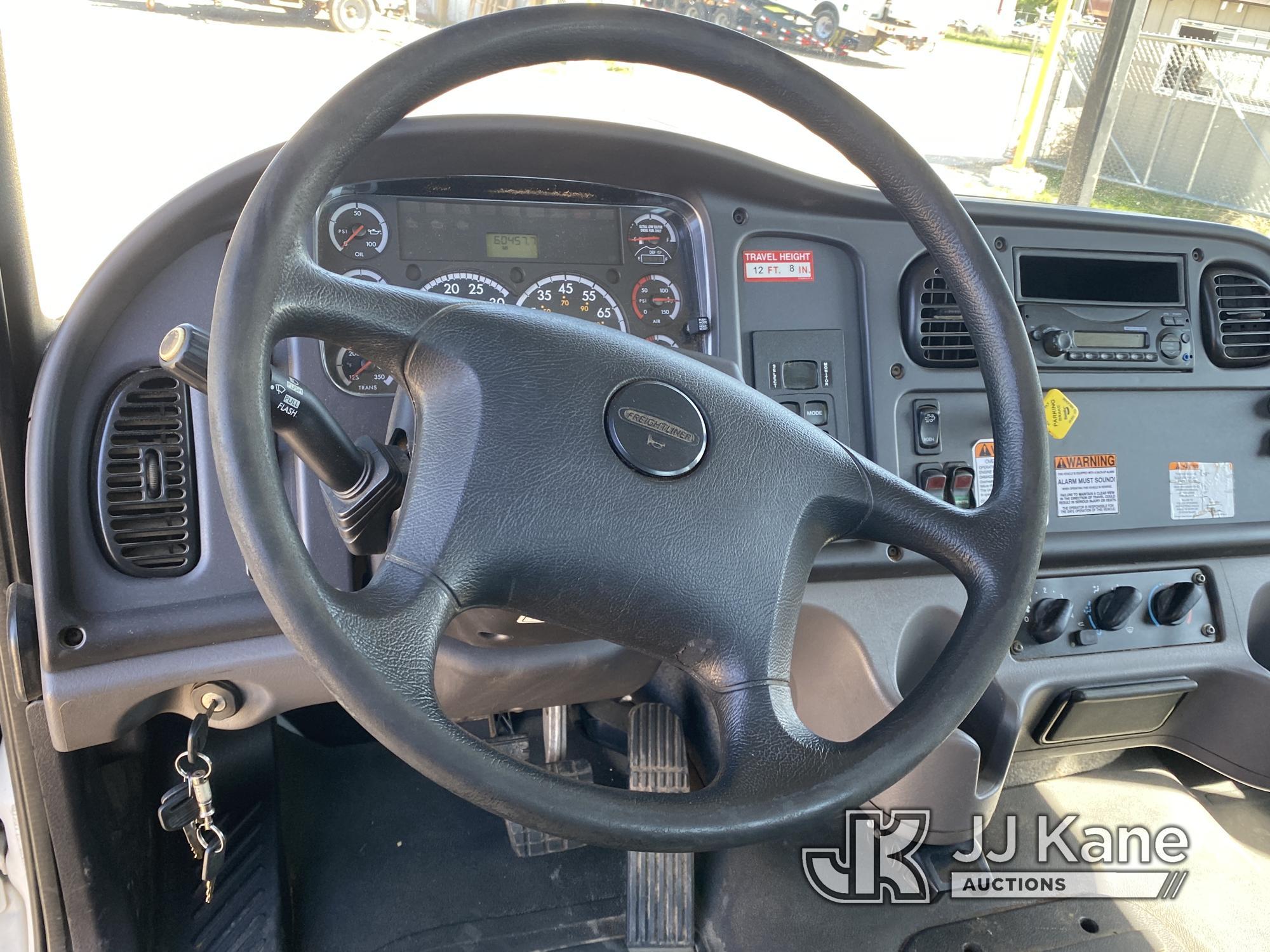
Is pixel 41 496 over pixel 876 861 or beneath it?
over

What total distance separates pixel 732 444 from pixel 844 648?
708 millimetres

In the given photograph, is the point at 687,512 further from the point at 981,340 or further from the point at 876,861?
the point at 876,861

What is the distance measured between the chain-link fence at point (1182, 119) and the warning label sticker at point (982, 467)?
796 mm

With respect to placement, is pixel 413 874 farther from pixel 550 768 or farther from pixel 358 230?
pixel 358 230

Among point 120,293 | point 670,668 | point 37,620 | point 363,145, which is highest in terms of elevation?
point 363,145

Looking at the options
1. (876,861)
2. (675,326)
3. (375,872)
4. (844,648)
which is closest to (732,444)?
(675,326)

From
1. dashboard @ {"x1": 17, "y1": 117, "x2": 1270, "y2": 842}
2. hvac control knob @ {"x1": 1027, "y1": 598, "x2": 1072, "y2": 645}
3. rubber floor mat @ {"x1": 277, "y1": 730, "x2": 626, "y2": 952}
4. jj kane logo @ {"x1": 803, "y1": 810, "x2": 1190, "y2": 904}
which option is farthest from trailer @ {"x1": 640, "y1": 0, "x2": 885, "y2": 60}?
rubber floor mat @ {"x1": 277, "y1": 730, "x2": 626, "y2": 952}

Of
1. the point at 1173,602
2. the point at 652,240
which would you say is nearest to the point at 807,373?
the point at 652,240

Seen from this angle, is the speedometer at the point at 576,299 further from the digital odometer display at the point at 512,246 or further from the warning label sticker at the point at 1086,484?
the warning label sticker at the point at 1086,484

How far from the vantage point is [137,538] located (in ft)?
3.79

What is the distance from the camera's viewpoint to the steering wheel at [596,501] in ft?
2.19

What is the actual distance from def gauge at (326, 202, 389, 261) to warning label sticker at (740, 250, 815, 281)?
20.3 inches

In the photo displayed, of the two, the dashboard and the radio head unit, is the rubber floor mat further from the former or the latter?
the radio head unit

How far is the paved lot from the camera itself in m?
1.15
